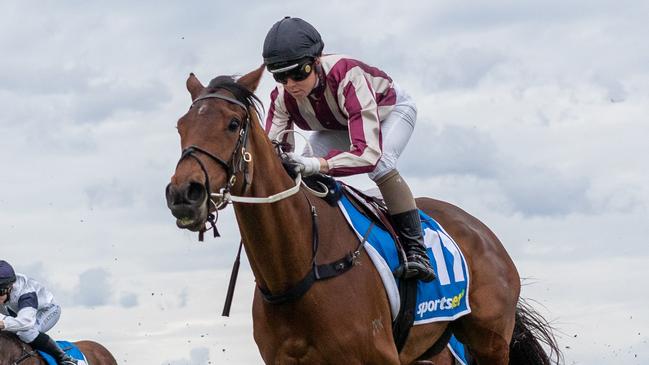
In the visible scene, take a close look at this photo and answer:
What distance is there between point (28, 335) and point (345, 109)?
6.46 metres

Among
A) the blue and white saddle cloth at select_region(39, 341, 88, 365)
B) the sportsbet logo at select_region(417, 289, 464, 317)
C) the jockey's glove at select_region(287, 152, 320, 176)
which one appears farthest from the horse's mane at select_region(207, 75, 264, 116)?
the blue and white saddle cloth at select_region(39, 341, 88, 365)

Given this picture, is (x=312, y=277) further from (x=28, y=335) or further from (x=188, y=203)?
(x=28, y=335)

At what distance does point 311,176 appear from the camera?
24.6 feet

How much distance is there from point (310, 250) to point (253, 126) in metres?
0.92

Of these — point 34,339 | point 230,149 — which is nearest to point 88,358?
point 34,339

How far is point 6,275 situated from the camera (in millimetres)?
12180

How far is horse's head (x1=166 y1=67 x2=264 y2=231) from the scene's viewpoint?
19.7 feet

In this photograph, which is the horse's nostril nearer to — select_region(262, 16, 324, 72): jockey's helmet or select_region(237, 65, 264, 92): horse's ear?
select_region(237, 65, 264, 92): horse's ear

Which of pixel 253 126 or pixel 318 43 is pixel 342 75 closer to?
pixel 318 43

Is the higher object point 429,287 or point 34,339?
point 429,287

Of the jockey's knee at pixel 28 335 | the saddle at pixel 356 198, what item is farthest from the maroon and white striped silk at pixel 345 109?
the jockey's knee at pixel 28 335

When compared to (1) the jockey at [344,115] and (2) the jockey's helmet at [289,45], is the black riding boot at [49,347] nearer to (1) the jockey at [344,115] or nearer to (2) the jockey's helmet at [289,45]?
(1) the jockey at [344,115]

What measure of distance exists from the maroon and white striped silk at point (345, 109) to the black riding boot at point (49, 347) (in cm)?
576

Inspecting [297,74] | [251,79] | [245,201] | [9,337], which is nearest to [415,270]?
[297,74]
